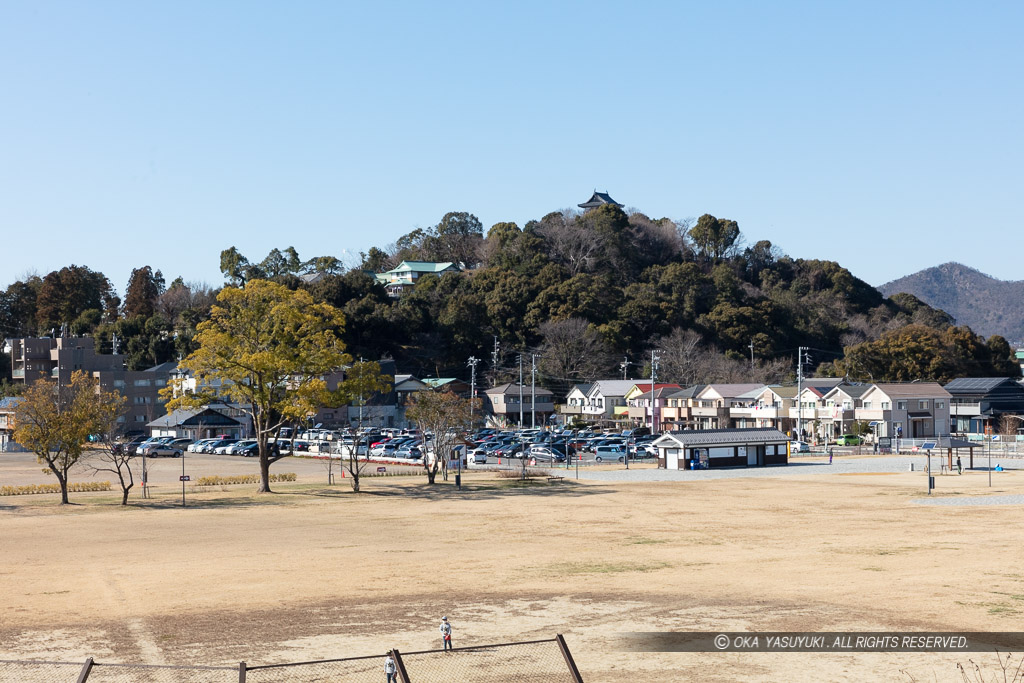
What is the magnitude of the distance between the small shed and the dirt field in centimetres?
1391

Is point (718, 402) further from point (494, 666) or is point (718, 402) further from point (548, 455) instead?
point (494, 666)

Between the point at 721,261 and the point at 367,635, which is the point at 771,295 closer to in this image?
the point at 721,261

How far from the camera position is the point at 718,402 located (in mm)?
81812

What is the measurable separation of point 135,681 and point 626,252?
111687 millimetres

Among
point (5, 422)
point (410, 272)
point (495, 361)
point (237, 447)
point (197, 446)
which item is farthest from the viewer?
→ point (410, 272)

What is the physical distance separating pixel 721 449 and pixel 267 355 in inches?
1017

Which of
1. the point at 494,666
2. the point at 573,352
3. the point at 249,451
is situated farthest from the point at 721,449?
the point at 573,352

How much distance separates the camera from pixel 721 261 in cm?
13388

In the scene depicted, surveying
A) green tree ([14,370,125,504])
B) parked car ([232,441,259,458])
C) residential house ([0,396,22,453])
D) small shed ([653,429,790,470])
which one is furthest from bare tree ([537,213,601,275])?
green tree ([14,370,125,504])

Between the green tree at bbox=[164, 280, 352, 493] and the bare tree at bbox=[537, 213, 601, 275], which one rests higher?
the bare tree at bbox=[537, 213, 601, 275]

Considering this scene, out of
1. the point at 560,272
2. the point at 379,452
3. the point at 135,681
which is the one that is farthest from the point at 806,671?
the point at 560,272

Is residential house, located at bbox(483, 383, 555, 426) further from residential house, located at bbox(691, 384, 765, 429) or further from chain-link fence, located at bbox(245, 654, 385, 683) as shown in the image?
chain-link fence, located at bbox(245, 654, 385, 683)

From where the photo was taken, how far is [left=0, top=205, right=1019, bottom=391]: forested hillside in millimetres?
95688

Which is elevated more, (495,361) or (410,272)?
(410,272)
